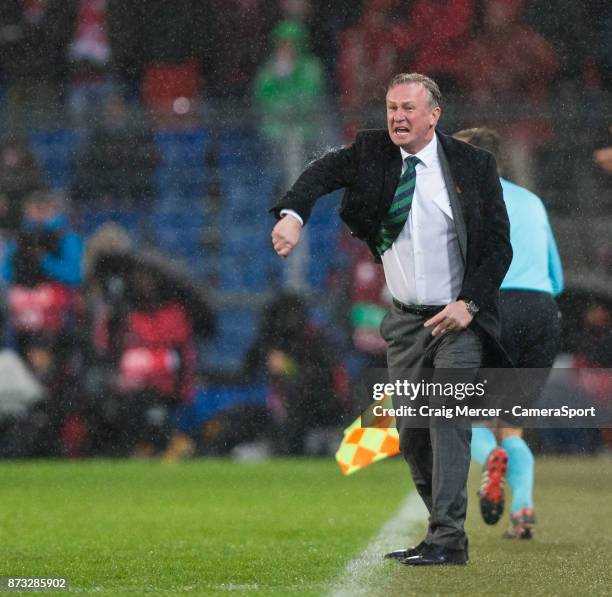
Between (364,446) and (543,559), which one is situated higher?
(364,446)

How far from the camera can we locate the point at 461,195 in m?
5.37

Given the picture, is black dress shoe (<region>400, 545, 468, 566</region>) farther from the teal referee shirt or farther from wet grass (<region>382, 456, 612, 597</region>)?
the teal referee shirt

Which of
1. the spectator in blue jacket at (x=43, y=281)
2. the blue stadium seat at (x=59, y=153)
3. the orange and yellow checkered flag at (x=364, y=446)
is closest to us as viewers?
the orange and yellow checkered flag at (x=364, y=446)

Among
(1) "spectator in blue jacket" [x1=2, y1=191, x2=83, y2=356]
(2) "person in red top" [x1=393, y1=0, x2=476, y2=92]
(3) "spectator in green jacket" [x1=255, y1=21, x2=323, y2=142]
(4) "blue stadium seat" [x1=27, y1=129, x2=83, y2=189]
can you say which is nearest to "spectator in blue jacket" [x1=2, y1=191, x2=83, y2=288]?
(1) "spectator in blue jacket" [x1=2, y1=191, x2=83, y2=356]

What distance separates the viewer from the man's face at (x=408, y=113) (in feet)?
17.6

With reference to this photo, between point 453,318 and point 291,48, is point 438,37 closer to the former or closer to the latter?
point 291,48

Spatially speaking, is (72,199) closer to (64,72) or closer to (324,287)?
(64,72)

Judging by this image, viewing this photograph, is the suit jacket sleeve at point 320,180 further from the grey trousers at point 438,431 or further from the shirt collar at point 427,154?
the grey trousers at point 438,431

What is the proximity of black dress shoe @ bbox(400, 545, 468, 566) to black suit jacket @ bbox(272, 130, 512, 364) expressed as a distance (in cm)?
74

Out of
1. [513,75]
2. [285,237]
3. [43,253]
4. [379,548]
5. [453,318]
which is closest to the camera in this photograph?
[285,237]

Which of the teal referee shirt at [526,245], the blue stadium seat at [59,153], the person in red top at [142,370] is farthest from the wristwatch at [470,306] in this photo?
the blue stadium seat at [59,153]

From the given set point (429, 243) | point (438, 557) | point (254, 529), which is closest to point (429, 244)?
point (429, 243)

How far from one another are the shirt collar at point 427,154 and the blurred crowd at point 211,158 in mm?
5985

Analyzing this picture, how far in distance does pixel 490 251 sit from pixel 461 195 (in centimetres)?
21
